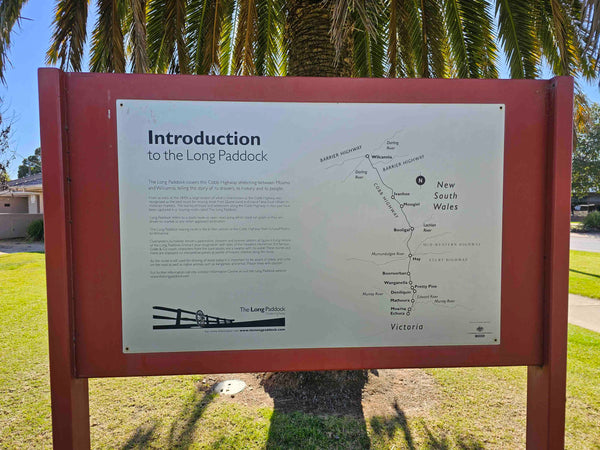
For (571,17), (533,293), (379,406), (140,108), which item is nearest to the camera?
(140,108)

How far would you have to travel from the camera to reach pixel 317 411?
10.7ft

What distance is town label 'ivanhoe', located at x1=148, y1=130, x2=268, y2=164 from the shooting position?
1.94 m

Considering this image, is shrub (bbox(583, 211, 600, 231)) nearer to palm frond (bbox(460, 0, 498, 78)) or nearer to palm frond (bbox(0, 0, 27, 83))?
palm frond (bbox(460, 0, 498, 78))

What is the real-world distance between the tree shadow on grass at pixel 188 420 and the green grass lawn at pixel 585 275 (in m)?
8.15

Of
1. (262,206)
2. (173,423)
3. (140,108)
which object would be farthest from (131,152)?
(173,423)

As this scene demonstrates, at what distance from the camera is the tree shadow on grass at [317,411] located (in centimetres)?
283

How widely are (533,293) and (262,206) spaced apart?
171 cm

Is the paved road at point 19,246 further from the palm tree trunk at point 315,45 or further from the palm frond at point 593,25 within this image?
the palm frond at point 593,25

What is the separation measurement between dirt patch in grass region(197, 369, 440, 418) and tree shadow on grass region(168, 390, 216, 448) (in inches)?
4.8

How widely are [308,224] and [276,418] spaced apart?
2.12 metres

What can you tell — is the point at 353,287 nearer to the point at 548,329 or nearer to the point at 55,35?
the point at 548,329

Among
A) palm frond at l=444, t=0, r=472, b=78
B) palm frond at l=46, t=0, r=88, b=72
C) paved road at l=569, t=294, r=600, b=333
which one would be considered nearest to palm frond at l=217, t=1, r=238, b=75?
palm frond at l=46, t=0, r=88, b=72

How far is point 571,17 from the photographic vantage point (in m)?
4.07

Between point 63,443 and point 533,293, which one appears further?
point 533,293
